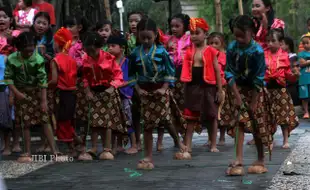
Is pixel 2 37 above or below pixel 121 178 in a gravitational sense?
above

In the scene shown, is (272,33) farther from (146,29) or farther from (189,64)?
(146,29)

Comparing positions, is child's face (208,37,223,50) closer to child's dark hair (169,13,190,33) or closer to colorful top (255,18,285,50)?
child's dark hair (169,13,190,33)

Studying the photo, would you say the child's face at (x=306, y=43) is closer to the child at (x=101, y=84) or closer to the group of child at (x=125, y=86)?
the group of child at (x=125, y=86)

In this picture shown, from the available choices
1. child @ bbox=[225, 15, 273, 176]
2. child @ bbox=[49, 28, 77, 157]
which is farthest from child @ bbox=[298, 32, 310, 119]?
child @ bbox=[225, 15, 273, 176]

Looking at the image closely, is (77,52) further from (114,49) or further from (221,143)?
(221,143)

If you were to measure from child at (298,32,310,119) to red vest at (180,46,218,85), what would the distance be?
7260 mm

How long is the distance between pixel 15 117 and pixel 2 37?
1.27 meters

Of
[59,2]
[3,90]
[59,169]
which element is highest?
[59,2]

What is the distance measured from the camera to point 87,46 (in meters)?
10.4

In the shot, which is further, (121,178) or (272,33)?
(272,33)

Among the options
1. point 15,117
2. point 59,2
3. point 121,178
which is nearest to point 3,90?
point 15,117

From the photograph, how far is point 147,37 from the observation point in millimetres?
9539

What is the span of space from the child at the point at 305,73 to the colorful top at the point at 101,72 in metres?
7.86

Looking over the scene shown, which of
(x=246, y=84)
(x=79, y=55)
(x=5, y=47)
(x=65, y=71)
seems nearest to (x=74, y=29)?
(x=79, y=55)
